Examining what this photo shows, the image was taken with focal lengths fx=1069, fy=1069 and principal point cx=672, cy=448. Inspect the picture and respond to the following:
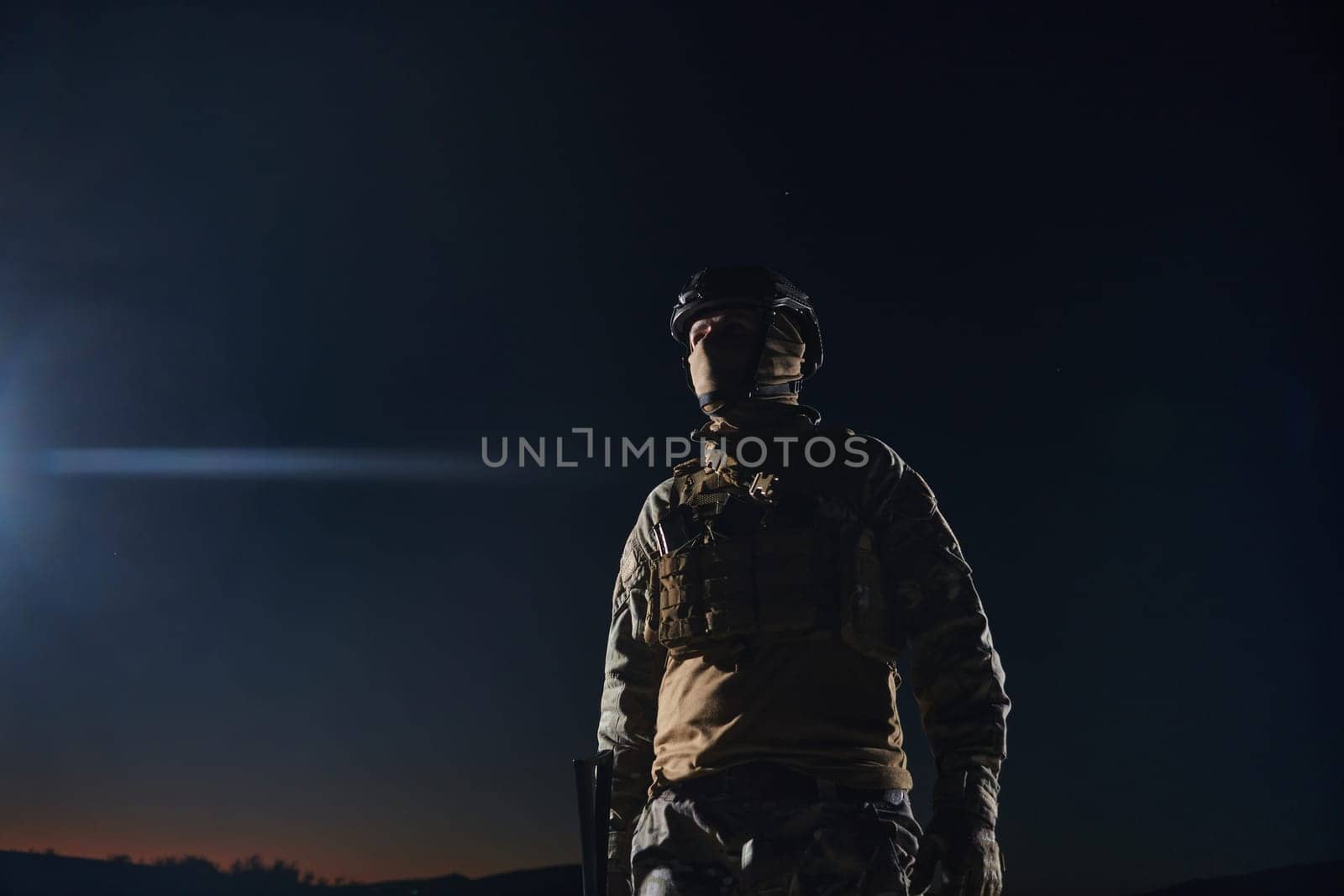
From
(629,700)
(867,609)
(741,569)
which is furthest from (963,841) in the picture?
(629,700)

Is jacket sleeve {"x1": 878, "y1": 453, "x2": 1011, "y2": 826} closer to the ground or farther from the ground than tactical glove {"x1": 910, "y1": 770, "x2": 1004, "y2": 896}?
farther from the ground

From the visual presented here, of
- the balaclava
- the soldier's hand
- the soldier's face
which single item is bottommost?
the soldier's hand

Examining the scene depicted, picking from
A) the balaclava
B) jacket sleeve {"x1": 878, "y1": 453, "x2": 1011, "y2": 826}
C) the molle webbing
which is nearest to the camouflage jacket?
jacket sleeve {"x1": 878, "y1": 453, "x2": 1011, "y2": 826}

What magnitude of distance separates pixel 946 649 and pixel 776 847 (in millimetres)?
714

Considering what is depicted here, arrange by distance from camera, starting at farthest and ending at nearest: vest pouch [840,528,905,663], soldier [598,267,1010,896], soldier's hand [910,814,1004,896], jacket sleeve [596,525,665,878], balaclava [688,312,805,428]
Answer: balaclava [688,312,805,428] → jacket sleeve [596,525,665,878] → vest pouch [840,528,905,663] → soldier [598,267,1010,896] → soldier's hand [910,814,1004,896]

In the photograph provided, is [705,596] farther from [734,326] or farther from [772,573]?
[734,326]

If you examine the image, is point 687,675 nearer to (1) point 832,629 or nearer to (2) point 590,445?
(1) point 832,629

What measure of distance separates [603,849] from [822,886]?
22.8 inches

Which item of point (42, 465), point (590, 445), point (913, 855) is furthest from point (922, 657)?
point (42, 465)

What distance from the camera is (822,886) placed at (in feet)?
9.02

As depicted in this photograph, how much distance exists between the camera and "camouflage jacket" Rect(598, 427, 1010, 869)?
287cm

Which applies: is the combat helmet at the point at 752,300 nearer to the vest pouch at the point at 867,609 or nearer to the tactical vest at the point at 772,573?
the tactical vest at the point at 772,573

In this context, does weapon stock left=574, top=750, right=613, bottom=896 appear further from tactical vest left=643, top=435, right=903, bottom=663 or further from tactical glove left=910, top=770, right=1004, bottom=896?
tactical glove left=910, top=770, right=1004, bottom=896

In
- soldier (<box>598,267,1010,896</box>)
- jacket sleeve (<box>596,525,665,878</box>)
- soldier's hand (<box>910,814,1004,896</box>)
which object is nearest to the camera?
soldier's hand (<box>910,814,1004,896</box>)
